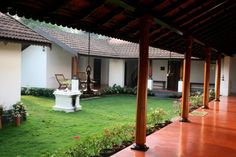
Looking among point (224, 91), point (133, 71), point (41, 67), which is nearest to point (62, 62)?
point (41, 67)

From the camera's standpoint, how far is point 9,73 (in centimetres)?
1002

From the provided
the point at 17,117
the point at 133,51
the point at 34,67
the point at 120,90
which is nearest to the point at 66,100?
the point at 17,117

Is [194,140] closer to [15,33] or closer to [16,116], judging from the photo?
[16,116]

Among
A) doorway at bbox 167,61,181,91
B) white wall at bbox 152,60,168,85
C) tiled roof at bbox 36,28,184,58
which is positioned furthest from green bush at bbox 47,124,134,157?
white wall at bbox 152,60,168,85

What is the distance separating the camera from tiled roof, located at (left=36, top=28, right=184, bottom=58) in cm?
1878

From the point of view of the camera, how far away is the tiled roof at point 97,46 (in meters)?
18.8

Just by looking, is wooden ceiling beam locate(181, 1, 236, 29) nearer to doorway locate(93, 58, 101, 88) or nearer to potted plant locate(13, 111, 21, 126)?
potted plant locate(13, 111, 21, 126)

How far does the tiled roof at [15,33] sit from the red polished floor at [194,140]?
528cm

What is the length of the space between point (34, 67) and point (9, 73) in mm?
10076

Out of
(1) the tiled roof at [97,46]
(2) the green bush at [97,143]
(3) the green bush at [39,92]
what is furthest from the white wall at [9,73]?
(1) the tiled roof at [97,46]

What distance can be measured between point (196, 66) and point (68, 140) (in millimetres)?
16046

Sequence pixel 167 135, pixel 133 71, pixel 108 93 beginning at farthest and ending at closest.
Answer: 1. pixel 133 71
2. pixel 108 93
3. pixel 167 135

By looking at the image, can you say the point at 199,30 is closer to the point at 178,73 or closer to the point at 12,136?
the point at 12,136

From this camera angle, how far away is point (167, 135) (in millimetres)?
7457
